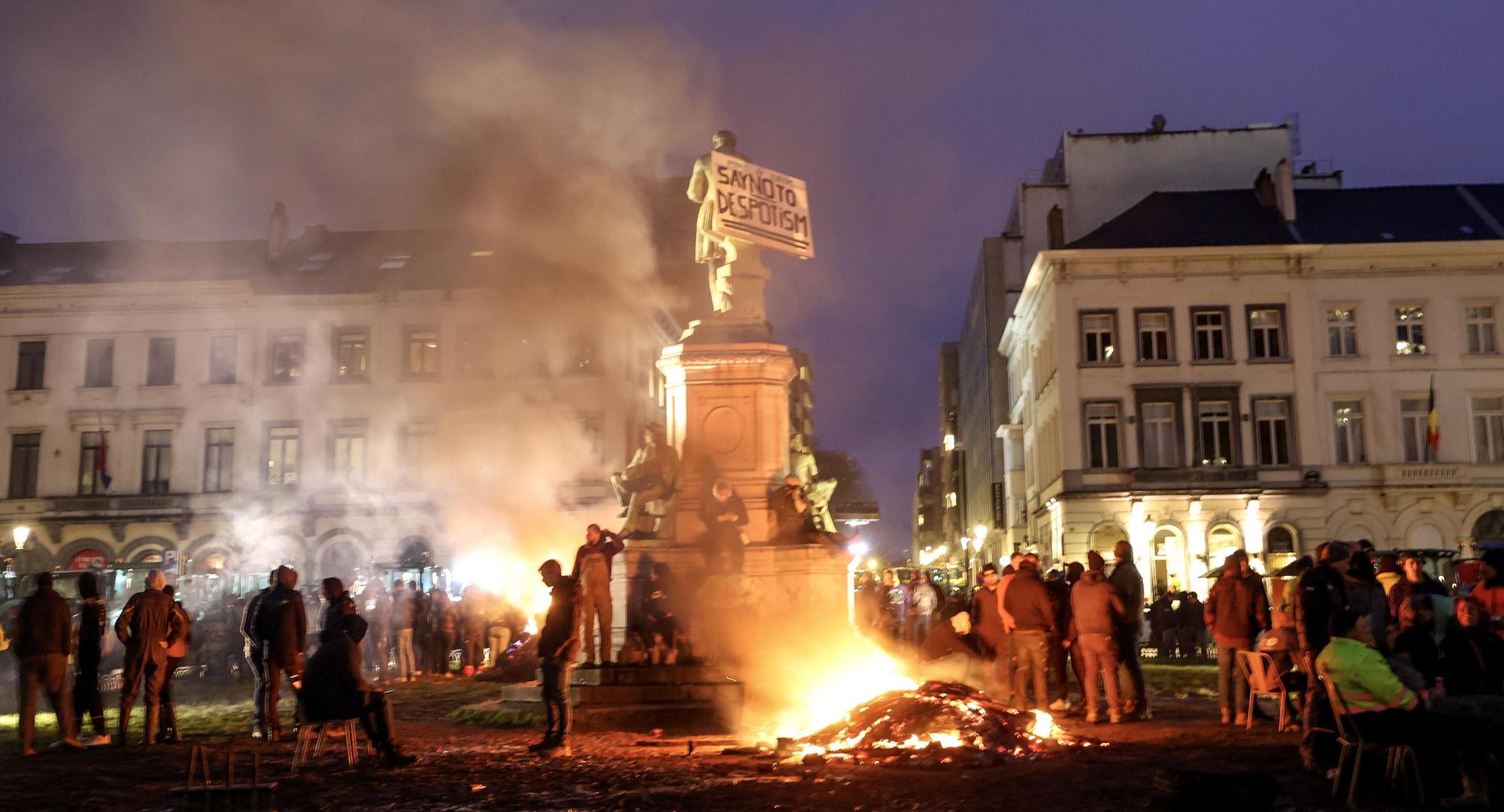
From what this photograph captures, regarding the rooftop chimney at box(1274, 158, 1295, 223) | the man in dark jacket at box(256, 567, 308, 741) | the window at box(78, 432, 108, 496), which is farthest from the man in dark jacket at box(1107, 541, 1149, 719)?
the window at box(78, 432, 108, 496)

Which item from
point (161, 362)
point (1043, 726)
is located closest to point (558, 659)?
point (1043, 726)

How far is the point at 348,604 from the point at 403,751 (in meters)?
1.38

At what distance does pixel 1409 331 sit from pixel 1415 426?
2.96 meters

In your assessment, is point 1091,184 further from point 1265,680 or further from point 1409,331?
point 1265,680

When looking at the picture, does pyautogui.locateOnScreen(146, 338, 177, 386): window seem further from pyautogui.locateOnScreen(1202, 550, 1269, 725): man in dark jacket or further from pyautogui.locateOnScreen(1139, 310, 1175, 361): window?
pyautogui.locateOnScreen(1202, 550, 1269, 725): man in dark jacket

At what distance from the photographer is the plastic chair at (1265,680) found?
1116 cm

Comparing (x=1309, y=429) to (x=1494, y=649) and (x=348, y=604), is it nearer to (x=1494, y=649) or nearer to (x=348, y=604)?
(x=1494, y=649)

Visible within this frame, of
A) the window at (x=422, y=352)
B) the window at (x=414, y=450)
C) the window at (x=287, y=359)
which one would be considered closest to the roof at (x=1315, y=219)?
the window at (x=422, y=352)

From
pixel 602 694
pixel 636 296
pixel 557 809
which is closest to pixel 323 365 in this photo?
pixel 636 296

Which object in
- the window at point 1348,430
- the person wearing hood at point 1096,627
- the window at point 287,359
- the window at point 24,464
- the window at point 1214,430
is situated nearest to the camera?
the person wearing hood at point 1096,627

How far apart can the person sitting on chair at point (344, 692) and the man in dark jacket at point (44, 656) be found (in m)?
3.47

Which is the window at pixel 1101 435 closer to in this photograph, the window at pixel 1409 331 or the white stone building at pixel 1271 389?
the white stone building at pixel 1271 389

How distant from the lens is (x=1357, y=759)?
→ 7758 millimetres

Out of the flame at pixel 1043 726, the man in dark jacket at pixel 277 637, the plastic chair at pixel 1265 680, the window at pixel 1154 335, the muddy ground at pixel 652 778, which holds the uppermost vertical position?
the window at pixel 1154 335
